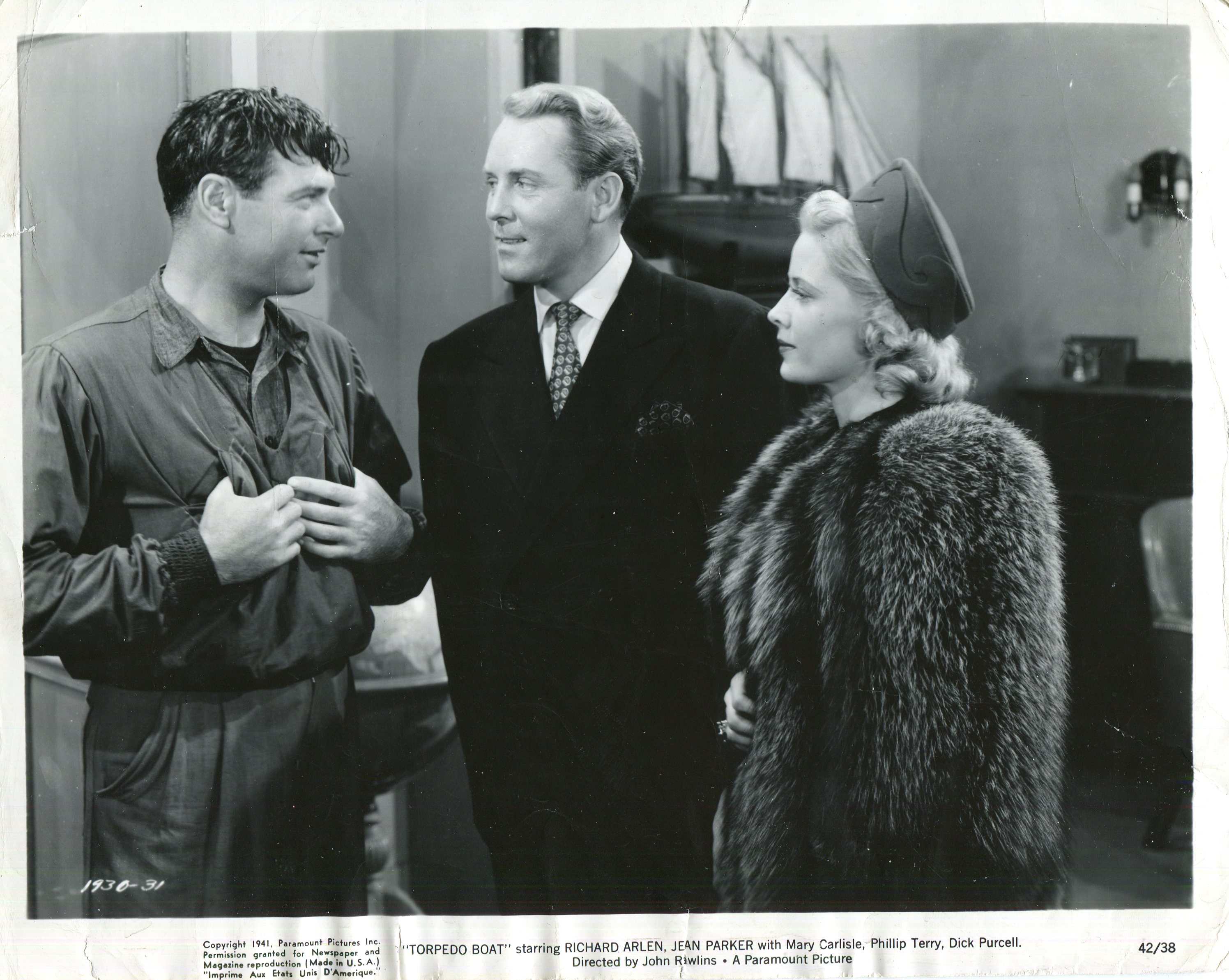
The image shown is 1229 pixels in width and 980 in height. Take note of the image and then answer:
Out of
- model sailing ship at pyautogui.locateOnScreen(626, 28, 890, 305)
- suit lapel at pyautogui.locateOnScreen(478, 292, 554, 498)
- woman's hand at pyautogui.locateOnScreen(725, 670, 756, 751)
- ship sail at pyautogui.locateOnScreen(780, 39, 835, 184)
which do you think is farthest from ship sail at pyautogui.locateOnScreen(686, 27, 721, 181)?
woman's hand at pyautogui.locateOnScreen(725, 670, 756, 751)

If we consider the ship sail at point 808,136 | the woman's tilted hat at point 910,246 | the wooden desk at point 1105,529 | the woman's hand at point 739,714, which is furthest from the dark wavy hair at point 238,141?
the wooden desk at point 1105,529

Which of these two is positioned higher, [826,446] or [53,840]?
[826,446]

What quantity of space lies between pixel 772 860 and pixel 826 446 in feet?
2.41

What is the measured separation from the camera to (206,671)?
5.53 feet

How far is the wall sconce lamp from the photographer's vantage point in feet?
5.75

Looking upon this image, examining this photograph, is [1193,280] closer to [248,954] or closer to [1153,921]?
[1153,921]

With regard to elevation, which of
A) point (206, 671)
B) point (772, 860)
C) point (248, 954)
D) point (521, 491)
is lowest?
point (248, 954)

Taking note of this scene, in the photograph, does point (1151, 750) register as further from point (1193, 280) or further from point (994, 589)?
point (1193, 280)

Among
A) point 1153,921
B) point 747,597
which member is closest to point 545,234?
point 747,597

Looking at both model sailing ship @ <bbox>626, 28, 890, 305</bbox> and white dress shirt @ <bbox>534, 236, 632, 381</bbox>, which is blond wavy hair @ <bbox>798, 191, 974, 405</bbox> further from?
white dress shirt @ <bbox>534, 236, 632, 381</bbox>

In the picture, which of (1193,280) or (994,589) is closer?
(994,589)

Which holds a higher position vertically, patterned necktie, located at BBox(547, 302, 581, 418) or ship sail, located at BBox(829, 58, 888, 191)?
ship sail, located at BBox(829, 58, 888, 191)

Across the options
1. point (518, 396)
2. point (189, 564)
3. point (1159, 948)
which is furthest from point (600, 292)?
point (1159, 948)

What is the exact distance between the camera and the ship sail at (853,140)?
1697 mm
